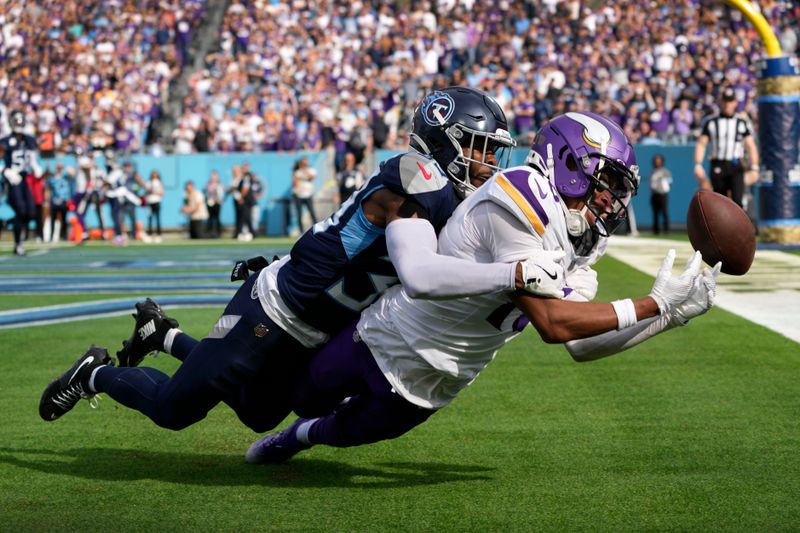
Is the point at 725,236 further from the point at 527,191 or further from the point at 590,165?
the point at 527,191

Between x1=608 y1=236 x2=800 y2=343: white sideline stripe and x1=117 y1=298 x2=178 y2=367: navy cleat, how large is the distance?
3.86 m

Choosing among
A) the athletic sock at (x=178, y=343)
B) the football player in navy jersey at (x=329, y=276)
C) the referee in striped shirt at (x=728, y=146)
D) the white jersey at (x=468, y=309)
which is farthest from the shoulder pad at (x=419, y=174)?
the referee in striped shirt at (x=728, y=146)

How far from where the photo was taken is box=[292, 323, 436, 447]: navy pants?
382cm

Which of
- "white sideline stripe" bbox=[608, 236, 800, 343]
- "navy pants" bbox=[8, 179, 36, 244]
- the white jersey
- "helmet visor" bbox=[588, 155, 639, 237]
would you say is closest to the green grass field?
the white jersey

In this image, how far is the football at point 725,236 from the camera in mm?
3869

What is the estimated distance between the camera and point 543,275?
10.8 ft

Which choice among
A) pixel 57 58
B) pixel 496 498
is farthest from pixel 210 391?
pixel 57 58

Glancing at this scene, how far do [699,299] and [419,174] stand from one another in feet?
3.07

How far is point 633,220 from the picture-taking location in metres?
19.7

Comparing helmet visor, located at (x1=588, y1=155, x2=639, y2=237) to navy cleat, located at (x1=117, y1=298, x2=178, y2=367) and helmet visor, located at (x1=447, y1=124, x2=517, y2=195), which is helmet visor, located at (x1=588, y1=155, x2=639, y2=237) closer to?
helmet visor, located at (x1=447, y1=124, x2=517, y2=195)

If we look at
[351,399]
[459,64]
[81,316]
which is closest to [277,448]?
[351,399]

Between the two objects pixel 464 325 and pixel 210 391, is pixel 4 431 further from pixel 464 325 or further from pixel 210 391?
pixel 464 325

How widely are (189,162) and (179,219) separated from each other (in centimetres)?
109

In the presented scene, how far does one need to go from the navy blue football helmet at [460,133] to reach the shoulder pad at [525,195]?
1.43 ft
